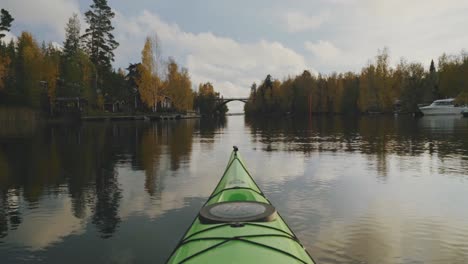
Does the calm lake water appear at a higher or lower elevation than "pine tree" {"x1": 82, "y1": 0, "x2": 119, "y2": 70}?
lower

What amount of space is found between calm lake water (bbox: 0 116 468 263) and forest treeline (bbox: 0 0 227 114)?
176 ft

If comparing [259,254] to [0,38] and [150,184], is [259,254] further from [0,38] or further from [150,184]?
[0,38]

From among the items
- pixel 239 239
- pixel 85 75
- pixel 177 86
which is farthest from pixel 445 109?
pixel 239 239

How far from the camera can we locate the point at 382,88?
10556 cm

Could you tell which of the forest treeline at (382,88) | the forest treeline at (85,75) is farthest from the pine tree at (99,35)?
the forest treeline at (382,88)

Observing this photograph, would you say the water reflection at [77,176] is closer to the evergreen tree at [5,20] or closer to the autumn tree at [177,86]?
the evergreen tree at [5,20]

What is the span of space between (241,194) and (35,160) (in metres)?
17.5

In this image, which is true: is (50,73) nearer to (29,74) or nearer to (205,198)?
(29,74)

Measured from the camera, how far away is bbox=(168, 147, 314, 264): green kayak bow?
4.67m

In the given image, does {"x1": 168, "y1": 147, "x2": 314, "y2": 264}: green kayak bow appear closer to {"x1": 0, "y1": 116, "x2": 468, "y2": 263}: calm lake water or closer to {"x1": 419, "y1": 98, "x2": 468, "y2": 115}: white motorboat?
{"x1": 0, "y1": 116, "x2": 468, "y2": 263}: calm lake water

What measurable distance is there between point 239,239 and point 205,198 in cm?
749

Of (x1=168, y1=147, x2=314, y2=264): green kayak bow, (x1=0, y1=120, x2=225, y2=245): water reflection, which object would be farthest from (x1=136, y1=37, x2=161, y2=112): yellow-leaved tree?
(x1=168, y1=147, x2=314, y2=264): green kayak bow

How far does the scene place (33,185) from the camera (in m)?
14.4

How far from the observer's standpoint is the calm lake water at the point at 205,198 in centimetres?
793
